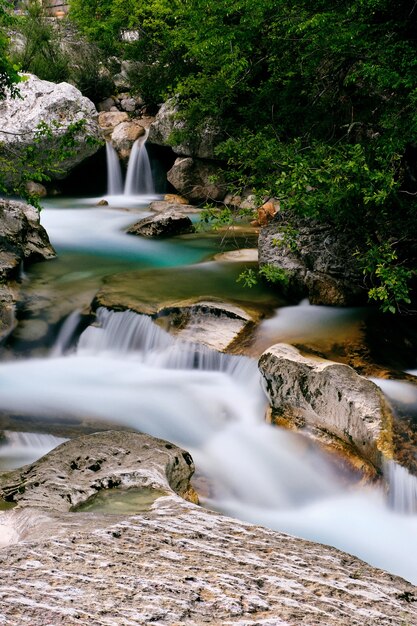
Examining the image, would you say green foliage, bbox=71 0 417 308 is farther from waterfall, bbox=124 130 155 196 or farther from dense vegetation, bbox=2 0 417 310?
waterfall, bbox=124 130 155 196

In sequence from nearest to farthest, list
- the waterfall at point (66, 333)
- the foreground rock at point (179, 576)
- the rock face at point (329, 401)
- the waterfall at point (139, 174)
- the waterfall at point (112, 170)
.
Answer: the foreground rock at point (179, 576) < the rock face at point (329, 401) < the waterfall at point (66, 333) < the waterfall at point (139, 174) < the waterfall at point (112, 170)

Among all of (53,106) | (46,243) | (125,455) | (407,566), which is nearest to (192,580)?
(125,455)

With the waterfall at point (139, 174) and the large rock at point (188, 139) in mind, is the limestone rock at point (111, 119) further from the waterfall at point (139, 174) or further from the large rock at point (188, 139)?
the large rock at point (188, 139)

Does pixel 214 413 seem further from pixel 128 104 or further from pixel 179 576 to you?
pixel 128 104

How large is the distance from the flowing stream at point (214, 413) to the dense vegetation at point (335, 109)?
137cm

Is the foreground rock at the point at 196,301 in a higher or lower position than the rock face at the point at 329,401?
higher

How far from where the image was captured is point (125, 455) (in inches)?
170

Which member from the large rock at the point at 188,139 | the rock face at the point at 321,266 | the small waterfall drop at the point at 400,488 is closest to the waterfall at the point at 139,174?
the large rock at the point at 188,139

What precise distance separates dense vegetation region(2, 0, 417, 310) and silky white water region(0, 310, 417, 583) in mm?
2058

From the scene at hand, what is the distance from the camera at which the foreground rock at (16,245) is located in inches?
349

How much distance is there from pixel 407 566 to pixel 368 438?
1103mm

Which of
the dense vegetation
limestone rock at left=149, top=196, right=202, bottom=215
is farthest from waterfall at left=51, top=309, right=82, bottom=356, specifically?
limestone rock at left=149, top=196, right=202, bottom=215

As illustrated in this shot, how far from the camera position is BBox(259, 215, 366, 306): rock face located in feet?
26.7

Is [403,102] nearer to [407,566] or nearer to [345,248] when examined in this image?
[345,248]
